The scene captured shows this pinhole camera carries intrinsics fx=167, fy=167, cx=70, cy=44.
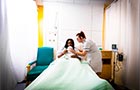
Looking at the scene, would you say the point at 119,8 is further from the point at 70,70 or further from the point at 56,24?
the point at 70,70

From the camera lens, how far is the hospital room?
2127mm

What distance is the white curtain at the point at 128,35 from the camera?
3.14 meters

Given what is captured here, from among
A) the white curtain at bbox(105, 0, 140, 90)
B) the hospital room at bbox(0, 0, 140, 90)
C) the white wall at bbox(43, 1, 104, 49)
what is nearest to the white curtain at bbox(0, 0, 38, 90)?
the hospital room at bbox(0, 0, 140, 90)

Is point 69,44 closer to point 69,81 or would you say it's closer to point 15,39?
point 15,39

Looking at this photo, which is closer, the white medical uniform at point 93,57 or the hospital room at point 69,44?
the hospital room at point 69,44

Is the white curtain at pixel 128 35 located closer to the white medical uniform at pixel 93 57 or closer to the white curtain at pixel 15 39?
the white medical uniform at pixel 93 57

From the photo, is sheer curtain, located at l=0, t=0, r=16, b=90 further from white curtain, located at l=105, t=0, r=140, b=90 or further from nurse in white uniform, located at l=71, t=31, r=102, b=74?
white curtain, located at l=105, t=0, r=140, b=90

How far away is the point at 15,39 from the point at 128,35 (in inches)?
88.9

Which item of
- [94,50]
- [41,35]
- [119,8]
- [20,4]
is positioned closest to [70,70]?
[94,50]

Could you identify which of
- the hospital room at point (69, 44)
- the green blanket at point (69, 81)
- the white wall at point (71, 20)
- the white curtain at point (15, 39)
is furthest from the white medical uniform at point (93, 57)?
the white wall at point (71, 20)

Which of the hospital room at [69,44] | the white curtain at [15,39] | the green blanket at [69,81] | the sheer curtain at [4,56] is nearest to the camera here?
the green blanket at [69,81]

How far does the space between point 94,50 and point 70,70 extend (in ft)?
3.52

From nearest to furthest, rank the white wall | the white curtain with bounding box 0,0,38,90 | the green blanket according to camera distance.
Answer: the green blanket
the white curtain with bounding box 0,0,38,90
the white wall

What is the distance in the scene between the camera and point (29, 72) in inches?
119
